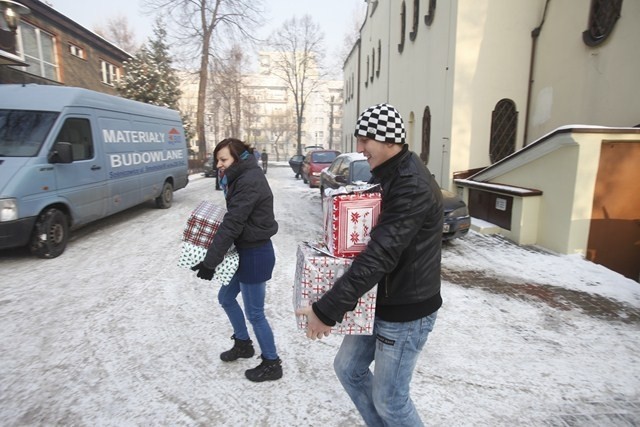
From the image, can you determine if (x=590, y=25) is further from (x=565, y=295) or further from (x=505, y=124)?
→ (x=565, y=295)

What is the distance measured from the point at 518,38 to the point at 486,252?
300 inches

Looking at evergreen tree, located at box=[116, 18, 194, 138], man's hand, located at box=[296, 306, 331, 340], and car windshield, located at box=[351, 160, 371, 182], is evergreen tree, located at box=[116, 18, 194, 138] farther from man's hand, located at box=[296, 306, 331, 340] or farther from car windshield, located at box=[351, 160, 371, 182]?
man's hand, located at box=[296, 306, 331, 340]

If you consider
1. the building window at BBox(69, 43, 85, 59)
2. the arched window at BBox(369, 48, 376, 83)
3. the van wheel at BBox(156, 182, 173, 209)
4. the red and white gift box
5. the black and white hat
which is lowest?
the van wheel at BBox(156, 182, 173, 209)

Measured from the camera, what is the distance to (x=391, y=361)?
5.91 ft

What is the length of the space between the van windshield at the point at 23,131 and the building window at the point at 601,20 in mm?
11158

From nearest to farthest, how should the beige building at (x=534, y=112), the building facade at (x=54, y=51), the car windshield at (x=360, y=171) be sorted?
the beige building at (x=534, y=112) → the car windshield at (x=360, y=171) → the building facade at (x=54, y=51)

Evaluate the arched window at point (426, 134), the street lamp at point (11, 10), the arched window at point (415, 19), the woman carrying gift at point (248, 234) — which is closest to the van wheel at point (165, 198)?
the street lamp at point (11, 10)

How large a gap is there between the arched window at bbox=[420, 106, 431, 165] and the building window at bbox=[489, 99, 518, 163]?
234 cm

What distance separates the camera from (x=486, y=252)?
695cm

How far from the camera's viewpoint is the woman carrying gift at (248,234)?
267 cm

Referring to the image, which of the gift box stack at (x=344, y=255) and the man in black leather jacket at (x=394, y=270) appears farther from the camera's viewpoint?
the gift box stack at (x=344, y=255)

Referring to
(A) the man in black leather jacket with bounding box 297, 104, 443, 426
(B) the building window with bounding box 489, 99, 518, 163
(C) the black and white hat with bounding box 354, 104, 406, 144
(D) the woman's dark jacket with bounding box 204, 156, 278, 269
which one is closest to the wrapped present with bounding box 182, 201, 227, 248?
(D) the woman's dark jacket with bounding box 204, 156, 278, 269

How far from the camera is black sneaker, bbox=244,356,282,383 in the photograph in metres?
3.01

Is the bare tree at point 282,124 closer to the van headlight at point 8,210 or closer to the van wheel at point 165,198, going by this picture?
the van wheel at point 165,198
